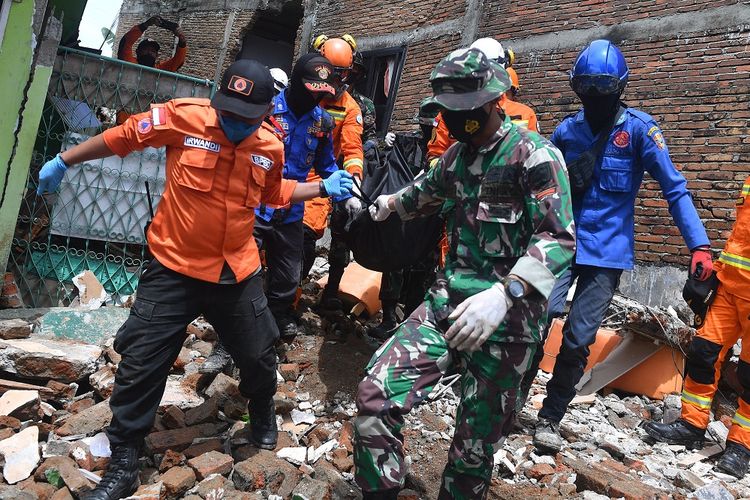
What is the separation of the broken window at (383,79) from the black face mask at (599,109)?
7185 millimetres

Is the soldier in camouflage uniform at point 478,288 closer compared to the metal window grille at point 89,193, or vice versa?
the soldier in camouflage uniform at point 478,288

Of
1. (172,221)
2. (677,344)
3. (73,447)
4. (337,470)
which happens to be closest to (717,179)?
(677,344)

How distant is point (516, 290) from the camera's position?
2082 millimetres

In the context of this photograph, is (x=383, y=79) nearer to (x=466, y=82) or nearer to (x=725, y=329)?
(x=725, y=329)

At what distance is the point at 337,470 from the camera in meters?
3.14

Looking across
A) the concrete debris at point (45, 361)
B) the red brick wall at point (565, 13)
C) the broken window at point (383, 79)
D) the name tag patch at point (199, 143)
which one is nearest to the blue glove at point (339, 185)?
the name tag patch at point (199, 143)

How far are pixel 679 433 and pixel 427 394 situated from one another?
8.62ft

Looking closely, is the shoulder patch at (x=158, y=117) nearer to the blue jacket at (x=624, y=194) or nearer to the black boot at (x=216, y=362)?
the black boot at (x=216, y=362)

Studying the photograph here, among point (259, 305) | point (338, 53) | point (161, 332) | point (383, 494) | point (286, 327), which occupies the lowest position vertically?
point (286, 327)

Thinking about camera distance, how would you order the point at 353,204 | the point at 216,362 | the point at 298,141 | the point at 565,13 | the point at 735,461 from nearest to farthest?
the point at 353,204, the point at 735,461, the point at 216,362, the point at 298,141, the point at 565,13

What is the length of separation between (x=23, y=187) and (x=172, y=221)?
104 inches

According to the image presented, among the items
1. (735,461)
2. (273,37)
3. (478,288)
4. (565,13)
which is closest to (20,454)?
(478,288)

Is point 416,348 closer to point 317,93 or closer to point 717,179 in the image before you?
point 317,93

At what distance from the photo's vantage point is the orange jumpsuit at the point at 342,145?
4.47 m
